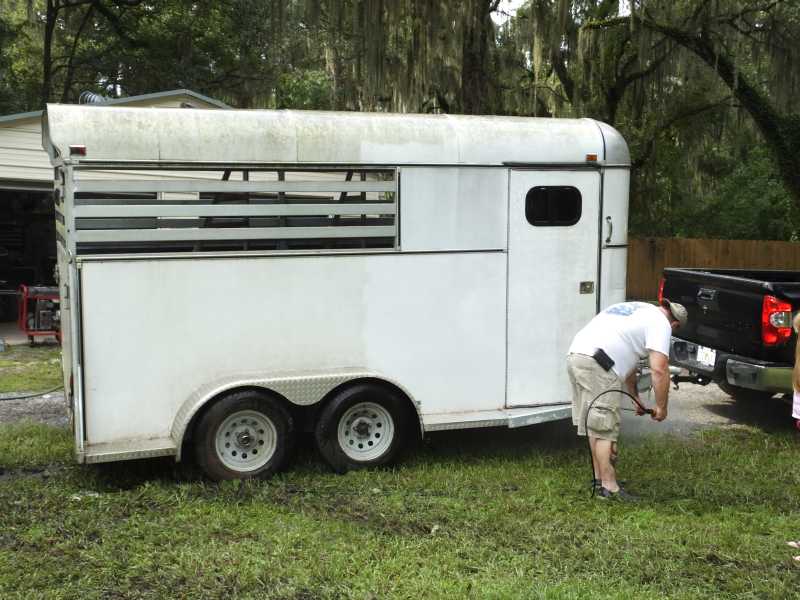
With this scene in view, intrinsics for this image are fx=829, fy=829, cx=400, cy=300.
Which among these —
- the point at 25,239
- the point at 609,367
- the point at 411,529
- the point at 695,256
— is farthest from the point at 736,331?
the point at 695,256

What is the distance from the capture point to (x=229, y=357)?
231 inches

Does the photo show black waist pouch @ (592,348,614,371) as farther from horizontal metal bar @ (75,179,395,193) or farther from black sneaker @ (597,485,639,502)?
horizontal metal bar @ (75,179,395,193)

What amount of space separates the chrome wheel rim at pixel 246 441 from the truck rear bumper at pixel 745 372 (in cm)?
403

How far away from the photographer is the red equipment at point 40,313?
39.7ft

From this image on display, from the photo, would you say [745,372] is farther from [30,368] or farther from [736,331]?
[30,368]

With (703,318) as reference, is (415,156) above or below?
above

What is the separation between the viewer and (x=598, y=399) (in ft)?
18.2

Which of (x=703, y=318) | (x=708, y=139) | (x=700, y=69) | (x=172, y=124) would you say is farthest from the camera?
(x=708, y=139)

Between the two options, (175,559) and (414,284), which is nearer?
(175,559)

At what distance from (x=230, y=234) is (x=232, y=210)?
171 millimetres

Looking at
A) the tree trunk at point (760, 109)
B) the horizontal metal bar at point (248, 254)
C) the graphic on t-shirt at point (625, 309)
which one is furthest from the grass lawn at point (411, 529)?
the tree trunk at point (760, 109)

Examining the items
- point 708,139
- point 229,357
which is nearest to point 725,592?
point 229,357

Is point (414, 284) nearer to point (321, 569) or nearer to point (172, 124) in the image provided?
point (172, 124)

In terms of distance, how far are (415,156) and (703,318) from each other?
138 inches
